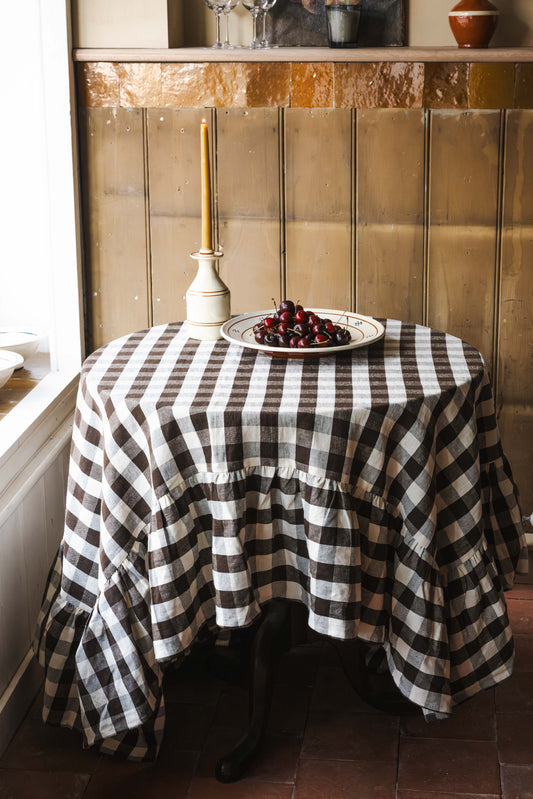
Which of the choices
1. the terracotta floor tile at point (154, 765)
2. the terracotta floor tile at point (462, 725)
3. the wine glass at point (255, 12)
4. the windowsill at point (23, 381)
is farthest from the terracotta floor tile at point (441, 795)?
the wine glass at point (255, 12)

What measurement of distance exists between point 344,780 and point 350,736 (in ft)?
0.42

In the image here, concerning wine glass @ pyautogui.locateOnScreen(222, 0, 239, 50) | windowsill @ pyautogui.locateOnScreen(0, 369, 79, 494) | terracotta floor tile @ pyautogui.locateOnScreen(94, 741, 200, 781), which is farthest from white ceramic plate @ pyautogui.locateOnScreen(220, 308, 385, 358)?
terracotta floor tile @ pyautogui.locateOnScreen(94, 741, 200, 781)

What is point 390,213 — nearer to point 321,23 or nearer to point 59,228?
point 321,23

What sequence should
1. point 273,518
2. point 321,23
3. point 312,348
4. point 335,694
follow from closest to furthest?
point 273,518 < point 312,348 < point 335,694 < point 321,23

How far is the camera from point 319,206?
2266mm

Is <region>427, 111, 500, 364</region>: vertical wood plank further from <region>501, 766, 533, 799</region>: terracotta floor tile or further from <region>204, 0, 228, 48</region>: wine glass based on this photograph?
<region>501, 766, 533, 799</region>: terracotta floor tile

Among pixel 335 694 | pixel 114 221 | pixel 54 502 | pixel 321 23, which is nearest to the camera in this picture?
pixel 335 694

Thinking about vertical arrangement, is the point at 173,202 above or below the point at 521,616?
above

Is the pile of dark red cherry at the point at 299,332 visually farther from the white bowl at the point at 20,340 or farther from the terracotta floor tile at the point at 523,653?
the terracotta floor tile at the point at 523,653

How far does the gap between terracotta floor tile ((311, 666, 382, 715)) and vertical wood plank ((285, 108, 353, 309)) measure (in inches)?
36.1

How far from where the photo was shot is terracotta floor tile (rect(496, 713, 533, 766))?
5.80 feet

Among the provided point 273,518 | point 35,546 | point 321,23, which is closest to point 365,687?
point 273,518

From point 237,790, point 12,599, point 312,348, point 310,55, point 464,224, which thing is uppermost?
point 310,55

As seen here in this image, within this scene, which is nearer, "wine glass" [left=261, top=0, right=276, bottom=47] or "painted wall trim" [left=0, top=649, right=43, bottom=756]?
"painted wall trim" [left=0, top=649, right=43, bottom=756]
